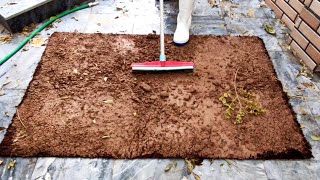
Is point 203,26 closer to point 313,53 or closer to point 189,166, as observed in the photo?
point 313,53

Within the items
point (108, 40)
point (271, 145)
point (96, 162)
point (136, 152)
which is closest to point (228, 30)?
point (108, 40)

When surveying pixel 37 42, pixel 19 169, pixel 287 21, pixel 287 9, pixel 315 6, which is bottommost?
pixel 19 169

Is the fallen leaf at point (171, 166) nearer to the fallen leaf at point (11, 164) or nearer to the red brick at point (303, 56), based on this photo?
the fallen leaf at point (11, 164)

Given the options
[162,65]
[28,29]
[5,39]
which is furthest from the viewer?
[28,29]

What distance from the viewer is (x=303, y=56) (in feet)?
7.32

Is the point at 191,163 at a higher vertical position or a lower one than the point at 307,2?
lower

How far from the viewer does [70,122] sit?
1746 millimetres

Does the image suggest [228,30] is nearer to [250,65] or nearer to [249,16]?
[249,16]

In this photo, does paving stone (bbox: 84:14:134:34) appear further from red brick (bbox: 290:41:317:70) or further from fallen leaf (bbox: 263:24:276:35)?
red brick (bbox: 290:41:317:70)

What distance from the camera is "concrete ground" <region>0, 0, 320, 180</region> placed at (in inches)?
59.9

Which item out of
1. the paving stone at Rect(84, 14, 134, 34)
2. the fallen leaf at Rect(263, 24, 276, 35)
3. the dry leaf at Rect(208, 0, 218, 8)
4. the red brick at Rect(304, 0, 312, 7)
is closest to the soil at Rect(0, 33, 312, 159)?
the paving stone at Rect(84, 14, 134, 34)

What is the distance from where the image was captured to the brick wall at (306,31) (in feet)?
6.82

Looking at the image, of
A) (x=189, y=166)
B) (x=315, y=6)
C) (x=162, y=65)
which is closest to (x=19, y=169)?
(x=189, y=166)

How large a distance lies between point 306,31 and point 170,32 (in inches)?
44.3
